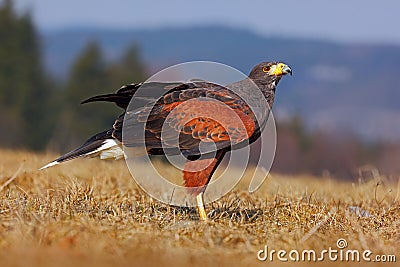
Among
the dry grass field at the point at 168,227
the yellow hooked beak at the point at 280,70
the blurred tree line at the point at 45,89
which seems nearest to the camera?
the dry grass field at the point at 168,227

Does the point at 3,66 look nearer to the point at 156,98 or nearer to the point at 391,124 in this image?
the point at 156,98

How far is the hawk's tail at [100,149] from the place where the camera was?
260 inches

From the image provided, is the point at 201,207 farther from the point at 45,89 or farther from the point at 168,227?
the point at 45,89

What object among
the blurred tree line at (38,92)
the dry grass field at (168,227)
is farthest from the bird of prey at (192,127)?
the blurred tree line at (38,92)

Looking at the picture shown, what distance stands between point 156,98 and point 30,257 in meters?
3.03

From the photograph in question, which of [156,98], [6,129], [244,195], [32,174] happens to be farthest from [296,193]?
[6,129]

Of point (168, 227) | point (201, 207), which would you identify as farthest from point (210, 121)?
point (168, 227)

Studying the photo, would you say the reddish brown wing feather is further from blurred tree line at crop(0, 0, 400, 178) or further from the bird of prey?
blurred tree line at crop(0, 0, 400, 178)

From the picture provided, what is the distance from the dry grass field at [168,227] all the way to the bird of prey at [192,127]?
0.39m

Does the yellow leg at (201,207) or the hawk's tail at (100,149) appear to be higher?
the hawk's tail at (100,149)

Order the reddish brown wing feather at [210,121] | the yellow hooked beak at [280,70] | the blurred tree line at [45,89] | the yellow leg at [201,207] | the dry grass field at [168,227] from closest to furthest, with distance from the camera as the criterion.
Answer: the dry grass field at [168,227]
the yellow leg at [201,207]
the reddish brown wing feather at [210,121]
the yellow hooked beak at [280,70]
the blurred tree line at [45,89]

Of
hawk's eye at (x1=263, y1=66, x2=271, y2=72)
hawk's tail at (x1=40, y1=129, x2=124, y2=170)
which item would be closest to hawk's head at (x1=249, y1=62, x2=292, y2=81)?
hawk's eye at (x1=263, y1=66, x2=271, y2=72)

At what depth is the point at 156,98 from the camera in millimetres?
6609

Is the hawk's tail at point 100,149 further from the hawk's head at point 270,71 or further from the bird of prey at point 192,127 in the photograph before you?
the hawk's head at point 270,71
